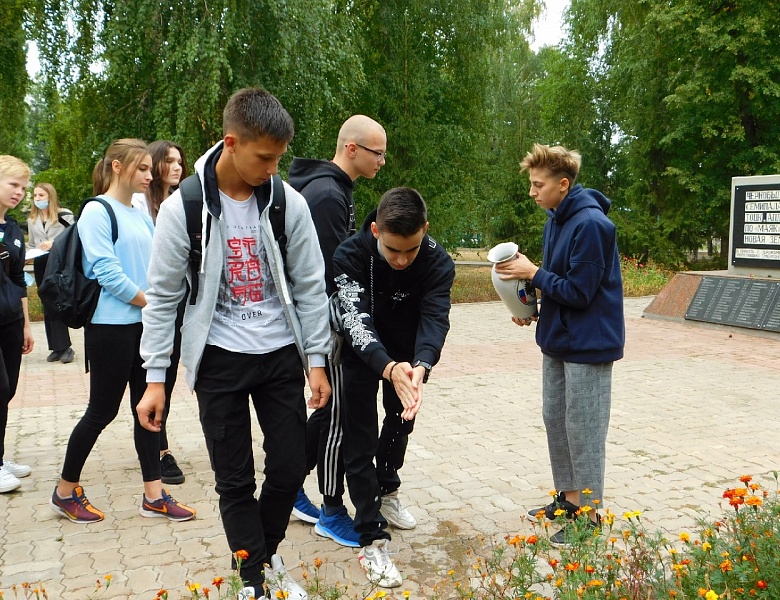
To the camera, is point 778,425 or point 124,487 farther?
point 778,425

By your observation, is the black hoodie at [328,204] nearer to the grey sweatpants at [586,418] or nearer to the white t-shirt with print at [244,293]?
the white t-shirt with print at [244,293]

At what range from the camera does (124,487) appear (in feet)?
15.3

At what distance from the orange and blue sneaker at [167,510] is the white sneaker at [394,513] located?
3.34 feet

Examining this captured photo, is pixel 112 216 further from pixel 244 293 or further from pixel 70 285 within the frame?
pixel 244 293

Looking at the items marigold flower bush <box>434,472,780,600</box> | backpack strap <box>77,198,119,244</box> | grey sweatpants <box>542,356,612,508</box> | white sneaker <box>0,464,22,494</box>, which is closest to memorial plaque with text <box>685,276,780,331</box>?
grey sweatpants <box>542,356,612,508</box>

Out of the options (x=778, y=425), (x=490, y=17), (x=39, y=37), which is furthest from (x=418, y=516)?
(x=490, y=17)

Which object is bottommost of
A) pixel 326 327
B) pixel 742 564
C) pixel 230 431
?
pixel 742 564

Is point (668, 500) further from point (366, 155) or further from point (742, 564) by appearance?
point (366, 155)

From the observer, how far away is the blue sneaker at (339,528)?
12.4 ft

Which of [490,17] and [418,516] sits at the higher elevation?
[490,17]

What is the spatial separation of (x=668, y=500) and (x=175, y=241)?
10.1ft

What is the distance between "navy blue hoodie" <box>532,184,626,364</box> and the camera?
140 inches

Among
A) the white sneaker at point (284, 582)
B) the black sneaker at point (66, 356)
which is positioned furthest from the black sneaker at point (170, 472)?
the black sneaker at point (66, 356)

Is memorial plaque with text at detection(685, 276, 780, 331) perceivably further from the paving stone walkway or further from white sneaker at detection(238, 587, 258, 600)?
white sneaker at detection(238, 587, 258, 600)
